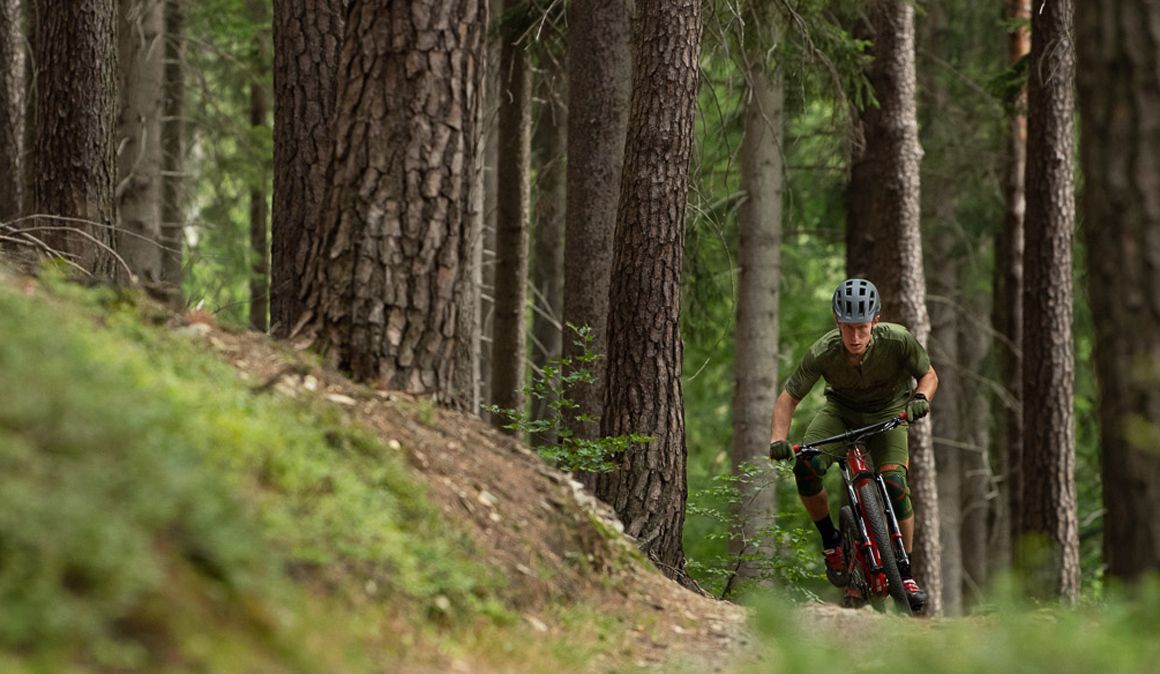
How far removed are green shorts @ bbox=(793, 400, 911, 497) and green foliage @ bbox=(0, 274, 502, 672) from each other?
3.98 meters

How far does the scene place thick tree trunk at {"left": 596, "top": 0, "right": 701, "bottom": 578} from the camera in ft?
32.1

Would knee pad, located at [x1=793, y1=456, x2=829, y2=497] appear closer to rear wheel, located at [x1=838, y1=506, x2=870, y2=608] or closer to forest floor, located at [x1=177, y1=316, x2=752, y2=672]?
rear wheel, located at [x1=838, y1=506, x2=870, y2=608]

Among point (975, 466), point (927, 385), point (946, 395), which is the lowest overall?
point (975, 466)

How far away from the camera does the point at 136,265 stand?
573 inches

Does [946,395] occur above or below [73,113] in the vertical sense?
below

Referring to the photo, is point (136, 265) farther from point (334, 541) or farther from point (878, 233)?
point (334, 541)

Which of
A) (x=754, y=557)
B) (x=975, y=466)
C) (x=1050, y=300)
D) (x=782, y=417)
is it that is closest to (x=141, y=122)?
(x=754, y=557)

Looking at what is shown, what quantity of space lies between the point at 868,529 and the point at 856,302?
1.53 m

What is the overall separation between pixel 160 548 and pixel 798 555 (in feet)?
24.0

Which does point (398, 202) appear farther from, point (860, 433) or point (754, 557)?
point (754, 557)

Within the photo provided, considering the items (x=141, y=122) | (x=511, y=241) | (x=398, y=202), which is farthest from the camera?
(x=141, y=122)

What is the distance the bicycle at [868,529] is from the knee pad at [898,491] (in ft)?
0.23

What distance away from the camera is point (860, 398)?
9.67 meters

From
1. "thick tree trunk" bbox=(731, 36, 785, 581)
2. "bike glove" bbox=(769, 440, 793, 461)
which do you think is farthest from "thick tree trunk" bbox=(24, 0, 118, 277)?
"thick tree trunk" bbox=(731, 36, 785, 581)
